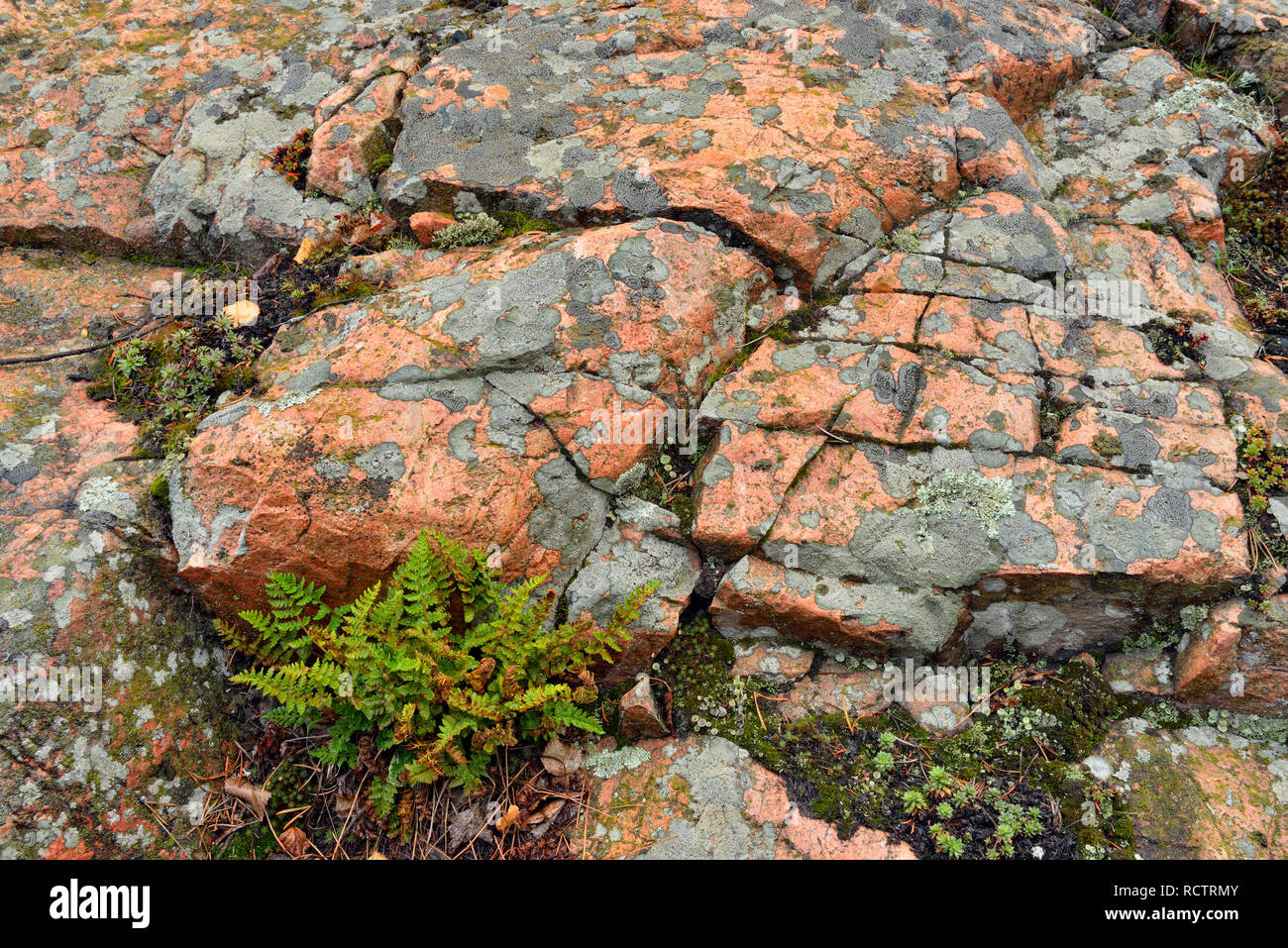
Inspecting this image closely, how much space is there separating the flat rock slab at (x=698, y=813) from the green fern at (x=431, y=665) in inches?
13.8

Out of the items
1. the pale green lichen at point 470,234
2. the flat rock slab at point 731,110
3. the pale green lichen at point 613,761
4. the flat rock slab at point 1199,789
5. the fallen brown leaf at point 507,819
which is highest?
the flat rock slab at point 731,110

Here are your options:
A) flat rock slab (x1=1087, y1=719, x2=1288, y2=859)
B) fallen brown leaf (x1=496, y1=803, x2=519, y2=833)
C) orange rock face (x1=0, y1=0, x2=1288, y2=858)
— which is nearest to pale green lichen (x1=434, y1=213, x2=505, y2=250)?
orange rock face (x1=0, y1=0, x2=1288, y2=858)

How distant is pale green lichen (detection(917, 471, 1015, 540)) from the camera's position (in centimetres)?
416

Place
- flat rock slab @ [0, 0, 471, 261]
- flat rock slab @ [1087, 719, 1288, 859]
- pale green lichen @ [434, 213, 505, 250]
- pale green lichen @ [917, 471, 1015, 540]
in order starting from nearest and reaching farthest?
flat rock slab @ [1087, 719, 1288, 859] → pale green lichen @ [917, 471, 1015, 540] → pale green lichen @ [434, 213, 505, 250] → flat rock slab @ [0, 0, 471, 261]

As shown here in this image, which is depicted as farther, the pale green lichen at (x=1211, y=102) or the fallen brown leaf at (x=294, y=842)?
the pale green lichen at (x=1211, y=102)

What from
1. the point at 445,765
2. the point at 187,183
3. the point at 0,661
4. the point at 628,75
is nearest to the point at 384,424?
the point at 445,765

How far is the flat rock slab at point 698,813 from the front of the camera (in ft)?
11.9

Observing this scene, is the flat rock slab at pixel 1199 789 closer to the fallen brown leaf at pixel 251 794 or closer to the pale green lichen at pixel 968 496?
the pale green lichen at pixel 968 496

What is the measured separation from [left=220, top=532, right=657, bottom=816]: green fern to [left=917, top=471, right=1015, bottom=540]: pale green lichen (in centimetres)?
171

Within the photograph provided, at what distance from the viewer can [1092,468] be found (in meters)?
4.29

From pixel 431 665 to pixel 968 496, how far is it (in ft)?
10.5

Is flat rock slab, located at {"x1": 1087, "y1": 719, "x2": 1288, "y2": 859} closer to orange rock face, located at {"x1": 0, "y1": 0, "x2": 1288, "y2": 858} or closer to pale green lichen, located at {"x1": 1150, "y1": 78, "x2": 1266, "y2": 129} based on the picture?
orange rock face, located at {"x1": 0, "y1": 0, "x2": 1288, "y2": 858}

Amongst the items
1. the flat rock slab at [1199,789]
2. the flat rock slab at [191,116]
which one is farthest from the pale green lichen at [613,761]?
the flat rock slab at [191,116]

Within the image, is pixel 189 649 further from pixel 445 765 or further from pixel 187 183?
pixel 187 183
